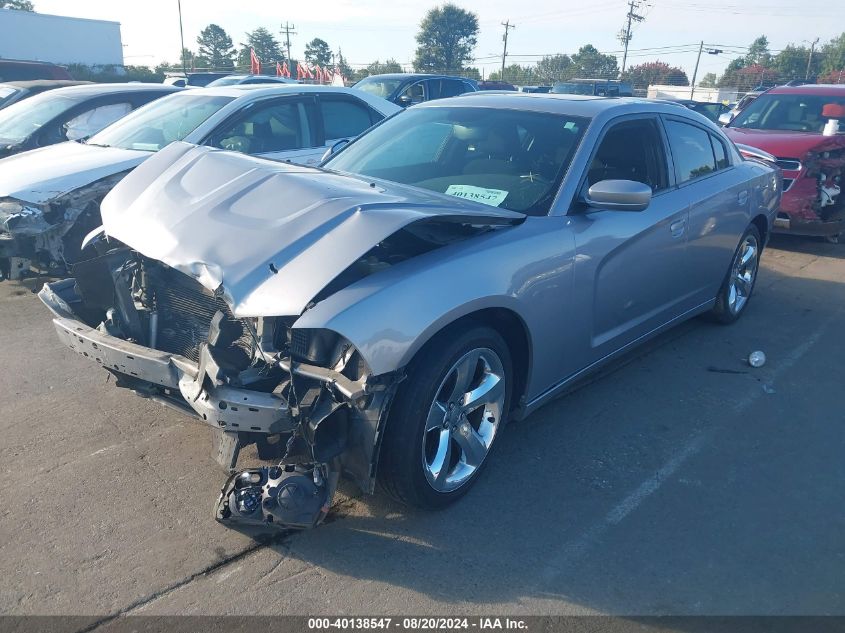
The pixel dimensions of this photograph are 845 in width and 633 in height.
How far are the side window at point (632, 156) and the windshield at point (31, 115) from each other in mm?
6351

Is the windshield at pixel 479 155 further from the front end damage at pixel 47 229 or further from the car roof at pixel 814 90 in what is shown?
the car roof at pixel 814 90

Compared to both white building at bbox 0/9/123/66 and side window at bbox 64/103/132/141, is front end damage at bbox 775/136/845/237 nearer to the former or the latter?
side window at bbox 64/103/132/141

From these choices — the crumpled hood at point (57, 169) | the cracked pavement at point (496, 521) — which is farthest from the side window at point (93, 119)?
the cracked pavement at point (496, 521)

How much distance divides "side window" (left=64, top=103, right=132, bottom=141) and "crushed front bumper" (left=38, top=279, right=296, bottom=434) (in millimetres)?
4657

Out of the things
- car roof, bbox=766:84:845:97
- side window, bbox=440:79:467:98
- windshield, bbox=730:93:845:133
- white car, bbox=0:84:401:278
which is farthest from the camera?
side window, bbox=440:79:467:98

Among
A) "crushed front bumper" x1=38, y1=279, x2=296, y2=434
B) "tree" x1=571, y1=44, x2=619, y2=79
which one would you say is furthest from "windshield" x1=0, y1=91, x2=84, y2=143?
"tree" x1=571, y1=44, x2=619, y2=79

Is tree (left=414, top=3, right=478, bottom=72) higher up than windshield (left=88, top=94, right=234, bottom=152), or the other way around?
tree (left=414, top=3, right=478, bottom=72)

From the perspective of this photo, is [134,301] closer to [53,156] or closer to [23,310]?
[23,310]

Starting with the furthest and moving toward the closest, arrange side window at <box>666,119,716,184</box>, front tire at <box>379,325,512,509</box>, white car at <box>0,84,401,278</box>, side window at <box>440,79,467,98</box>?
side window at <box>440,79,467,98</box> → white car at <box>0,84,401,278</box> → side window at <box>666,119,716,184</box> → front tire at <box>379,325,512,509</box>

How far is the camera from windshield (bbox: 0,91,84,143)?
767 cm

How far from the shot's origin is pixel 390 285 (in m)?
2.78

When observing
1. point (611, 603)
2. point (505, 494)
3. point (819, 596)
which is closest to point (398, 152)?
point (505, 494)

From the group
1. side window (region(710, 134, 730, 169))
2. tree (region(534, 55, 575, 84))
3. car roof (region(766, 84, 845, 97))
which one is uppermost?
tree (region(534, 55, 575, 84))

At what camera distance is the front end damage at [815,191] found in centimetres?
798
